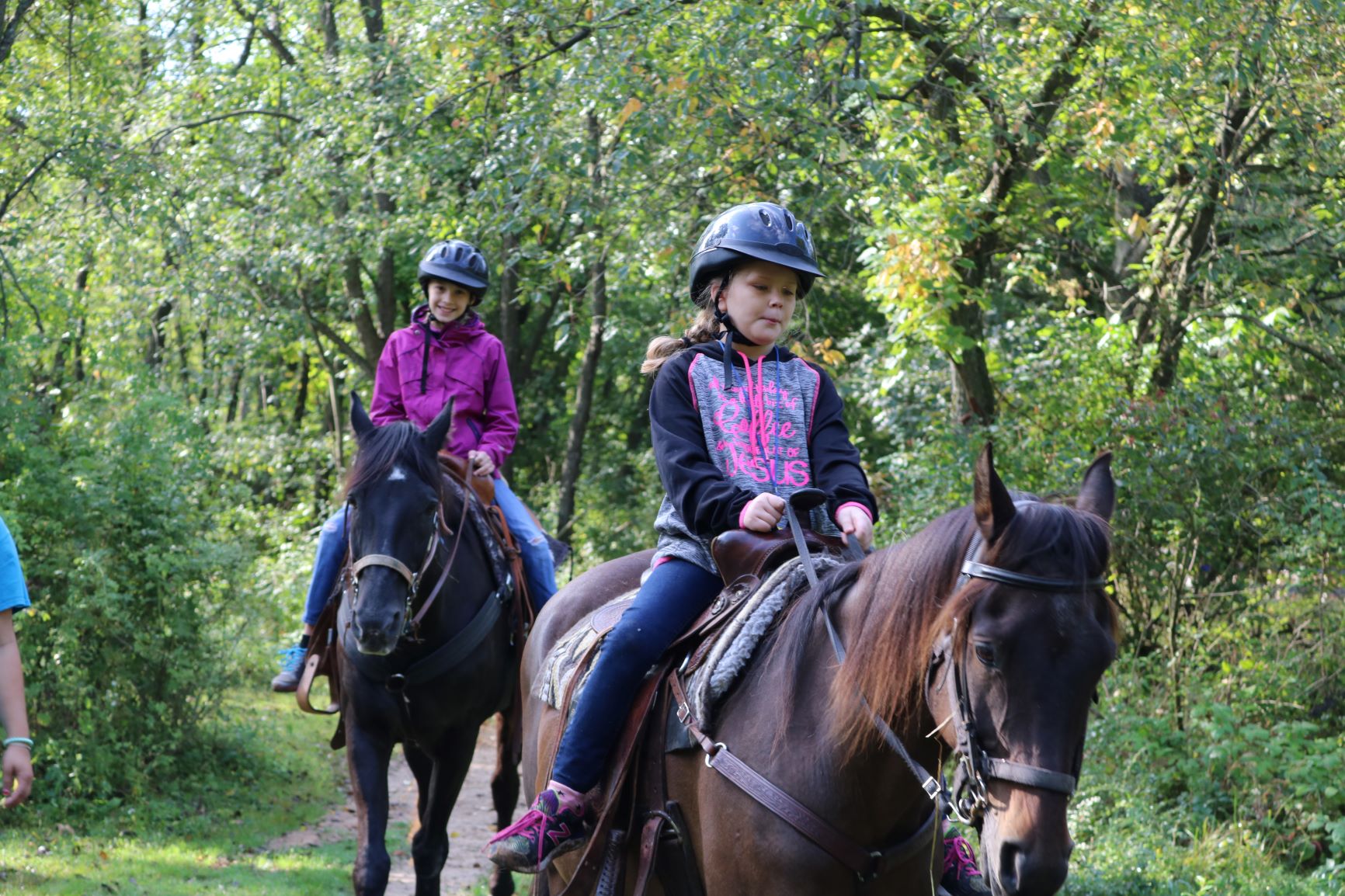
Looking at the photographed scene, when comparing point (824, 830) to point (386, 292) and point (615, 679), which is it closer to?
point (615, 679)

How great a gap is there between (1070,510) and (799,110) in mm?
6772

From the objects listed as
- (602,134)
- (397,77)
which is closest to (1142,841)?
(602,134)

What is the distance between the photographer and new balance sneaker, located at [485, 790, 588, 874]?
346 cm

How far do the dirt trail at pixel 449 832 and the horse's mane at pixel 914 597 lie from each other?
4904mm

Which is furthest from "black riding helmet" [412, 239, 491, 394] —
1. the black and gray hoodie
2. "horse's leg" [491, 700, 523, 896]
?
the black and gray hoodie

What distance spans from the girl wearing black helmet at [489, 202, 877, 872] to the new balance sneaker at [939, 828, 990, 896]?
85cm

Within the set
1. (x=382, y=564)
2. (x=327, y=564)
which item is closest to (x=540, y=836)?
(x=382, y=564)

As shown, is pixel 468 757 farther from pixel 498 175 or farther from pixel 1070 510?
pixel 498 175

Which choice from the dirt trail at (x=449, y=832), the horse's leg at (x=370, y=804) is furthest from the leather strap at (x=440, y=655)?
the dirt trail at (x=449, y=832)

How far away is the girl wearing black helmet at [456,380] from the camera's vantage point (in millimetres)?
6770

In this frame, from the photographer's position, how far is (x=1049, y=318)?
40.9ft

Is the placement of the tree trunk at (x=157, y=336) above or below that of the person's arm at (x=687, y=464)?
above

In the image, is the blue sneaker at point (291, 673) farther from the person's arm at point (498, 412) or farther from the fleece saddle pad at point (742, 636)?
the fleece saddle pad at point (742, 636)

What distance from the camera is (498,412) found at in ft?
23.0
